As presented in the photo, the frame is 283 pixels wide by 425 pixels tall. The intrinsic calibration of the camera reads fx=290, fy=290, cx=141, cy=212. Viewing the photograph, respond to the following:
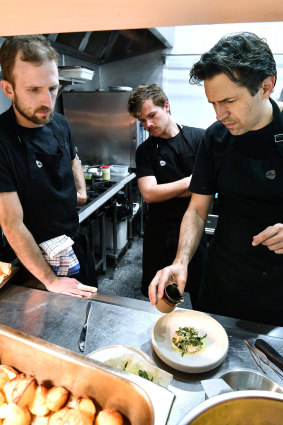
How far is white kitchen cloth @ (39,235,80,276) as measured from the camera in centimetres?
162

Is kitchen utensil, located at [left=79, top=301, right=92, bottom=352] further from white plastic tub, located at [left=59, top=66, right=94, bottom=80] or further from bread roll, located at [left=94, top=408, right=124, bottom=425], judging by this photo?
white plastic tub, located at [left=59, top=66, right=94, bottom=80]

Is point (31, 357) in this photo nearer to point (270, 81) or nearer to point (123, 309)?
point (123, 309)

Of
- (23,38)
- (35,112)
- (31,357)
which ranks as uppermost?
(23,38)

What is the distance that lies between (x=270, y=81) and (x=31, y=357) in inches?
53.1

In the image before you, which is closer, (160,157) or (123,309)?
(123,309)

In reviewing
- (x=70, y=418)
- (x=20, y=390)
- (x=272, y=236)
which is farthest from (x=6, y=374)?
(x=272, y=236)

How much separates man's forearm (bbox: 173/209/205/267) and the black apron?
129mm

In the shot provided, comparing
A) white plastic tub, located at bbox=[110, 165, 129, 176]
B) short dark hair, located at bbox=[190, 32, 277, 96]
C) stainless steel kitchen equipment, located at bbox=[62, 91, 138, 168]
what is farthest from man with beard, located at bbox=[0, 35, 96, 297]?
stainless steel kitchen equipment, located at bbox=[62, 91, 138, 168]

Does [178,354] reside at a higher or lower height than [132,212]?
higher

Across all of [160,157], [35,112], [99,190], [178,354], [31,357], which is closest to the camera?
[31,357]

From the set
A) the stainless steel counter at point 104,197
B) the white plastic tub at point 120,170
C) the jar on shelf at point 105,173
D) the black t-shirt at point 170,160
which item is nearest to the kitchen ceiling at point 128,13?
the black t-shirt at point 170,160

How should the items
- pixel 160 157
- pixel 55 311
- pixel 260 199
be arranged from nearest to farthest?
pixel 55 311
pixel 260 199
pixel 160 157

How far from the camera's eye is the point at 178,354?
39.5 inches

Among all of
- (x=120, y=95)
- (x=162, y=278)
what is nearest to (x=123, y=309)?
(x=162, y=278)
